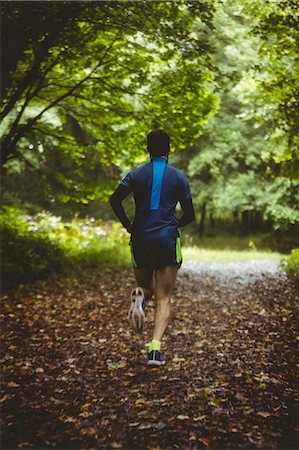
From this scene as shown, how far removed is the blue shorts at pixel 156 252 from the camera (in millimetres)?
4281

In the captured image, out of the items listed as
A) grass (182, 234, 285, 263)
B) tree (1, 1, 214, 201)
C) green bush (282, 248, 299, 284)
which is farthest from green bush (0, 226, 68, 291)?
grass (182, 234, 285, 263)

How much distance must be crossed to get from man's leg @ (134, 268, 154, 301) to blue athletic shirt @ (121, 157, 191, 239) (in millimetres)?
386

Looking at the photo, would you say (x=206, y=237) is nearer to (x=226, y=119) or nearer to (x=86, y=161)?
(x=226, y=119)

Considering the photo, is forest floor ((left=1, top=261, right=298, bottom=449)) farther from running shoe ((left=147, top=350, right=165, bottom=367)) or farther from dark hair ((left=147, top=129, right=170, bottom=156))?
dark hair ((left=147, top=129, right=170, bottom=156))

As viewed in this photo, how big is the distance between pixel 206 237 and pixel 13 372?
2352 centimetres

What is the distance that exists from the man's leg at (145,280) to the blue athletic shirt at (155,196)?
0.39 m

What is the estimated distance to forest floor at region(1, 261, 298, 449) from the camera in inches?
123

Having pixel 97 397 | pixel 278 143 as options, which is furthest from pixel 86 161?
pixel 97 397

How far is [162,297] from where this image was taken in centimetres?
446

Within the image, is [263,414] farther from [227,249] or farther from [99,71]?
[227,249]

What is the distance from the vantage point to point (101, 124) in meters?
9.47

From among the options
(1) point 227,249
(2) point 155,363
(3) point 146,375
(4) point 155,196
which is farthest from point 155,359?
(1) point 227,249

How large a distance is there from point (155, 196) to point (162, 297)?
3.23 ft

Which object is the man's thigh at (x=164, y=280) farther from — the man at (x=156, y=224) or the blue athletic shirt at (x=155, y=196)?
the blue athletic shirt at (x=155, y=196)
